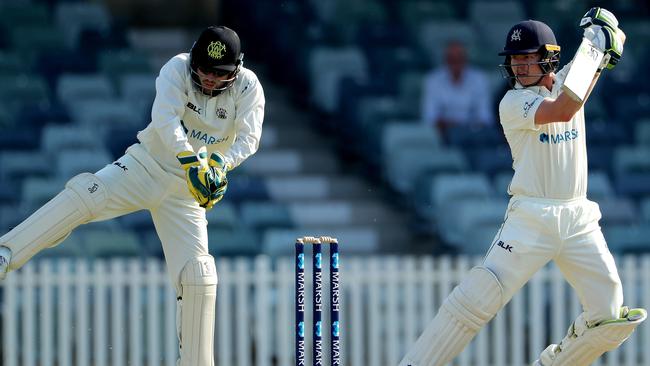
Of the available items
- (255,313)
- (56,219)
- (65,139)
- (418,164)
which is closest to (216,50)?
(56,219)

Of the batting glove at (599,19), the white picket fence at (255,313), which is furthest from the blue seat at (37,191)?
the batting glove at (599,19)

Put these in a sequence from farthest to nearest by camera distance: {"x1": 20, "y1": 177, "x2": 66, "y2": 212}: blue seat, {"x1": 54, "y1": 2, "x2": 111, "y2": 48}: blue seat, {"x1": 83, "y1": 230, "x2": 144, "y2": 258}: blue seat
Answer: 1. {"x1": 54, "y1": 2, "x2": 111, "y2": 48}: blue seat
2. {"x1": 20, "y1": 177, "x2": 66, "y2": 212}: blue seat
3. {"x1": 83, "y1": 230, "x2": 144, "y2": 258}: blue seat

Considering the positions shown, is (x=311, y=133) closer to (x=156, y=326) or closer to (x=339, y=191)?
(x=339, y=191)

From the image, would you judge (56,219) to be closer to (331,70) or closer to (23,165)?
(23,165)

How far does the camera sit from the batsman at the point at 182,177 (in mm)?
6699

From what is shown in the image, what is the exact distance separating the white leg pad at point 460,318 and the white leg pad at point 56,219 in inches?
59.3

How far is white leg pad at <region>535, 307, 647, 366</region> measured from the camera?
21.9 ft

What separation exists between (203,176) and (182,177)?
1.58ft

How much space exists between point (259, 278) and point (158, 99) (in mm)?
3350

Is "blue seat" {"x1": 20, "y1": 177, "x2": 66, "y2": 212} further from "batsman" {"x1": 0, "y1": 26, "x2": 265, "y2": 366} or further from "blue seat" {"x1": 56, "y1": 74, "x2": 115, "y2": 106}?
"batsman" {"x1": 0, "y1": 26, "x2": 265, "y2": 366}

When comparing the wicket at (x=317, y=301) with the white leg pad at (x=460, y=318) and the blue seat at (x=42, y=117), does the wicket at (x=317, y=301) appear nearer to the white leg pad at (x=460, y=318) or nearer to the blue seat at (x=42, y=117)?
the white leg pad at (x=460, y=318)

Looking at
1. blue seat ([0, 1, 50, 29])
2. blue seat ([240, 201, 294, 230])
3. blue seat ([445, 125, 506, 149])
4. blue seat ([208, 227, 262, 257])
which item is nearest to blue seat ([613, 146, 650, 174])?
blue seat ([445, 125, 506, 149])

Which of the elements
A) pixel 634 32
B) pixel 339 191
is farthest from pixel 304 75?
pixel 634 32

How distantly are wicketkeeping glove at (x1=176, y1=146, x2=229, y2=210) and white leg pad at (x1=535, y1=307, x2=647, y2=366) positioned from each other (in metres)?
1.63
